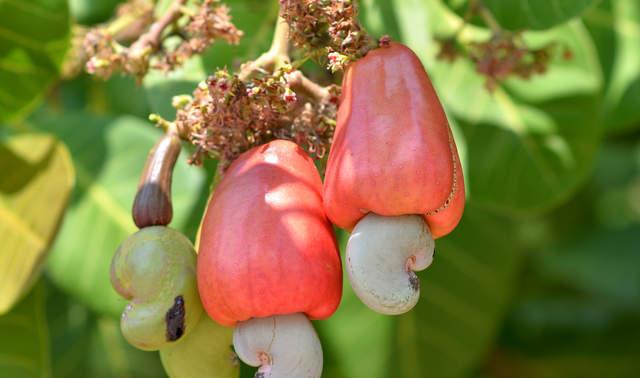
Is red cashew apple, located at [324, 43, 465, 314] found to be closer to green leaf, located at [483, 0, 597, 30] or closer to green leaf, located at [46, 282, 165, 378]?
green leaf, located at [483, 0, 597, 30]

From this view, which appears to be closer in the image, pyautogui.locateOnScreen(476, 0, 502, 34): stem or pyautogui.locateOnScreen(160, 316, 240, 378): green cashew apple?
pyautogui.locateOnScreen(160, 316, 240, 378): green cashew apple

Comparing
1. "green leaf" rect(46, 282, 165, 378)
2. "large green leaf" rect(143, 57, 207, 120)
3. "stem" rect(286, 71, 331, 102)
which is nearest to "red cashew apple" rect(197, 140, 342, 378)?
"stem" rect(286, 71, 331, 102)

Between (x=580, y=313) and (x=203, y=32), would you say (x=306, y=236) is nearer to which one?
(x=203, y=32)

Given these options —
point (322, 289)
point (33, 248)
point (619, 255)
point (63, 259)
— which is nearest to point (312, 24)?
point (322, 289)

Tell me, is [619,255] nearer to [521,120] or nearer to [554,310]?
[554,310]

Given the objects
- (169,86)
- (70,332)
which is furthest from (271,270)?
(70,332)
